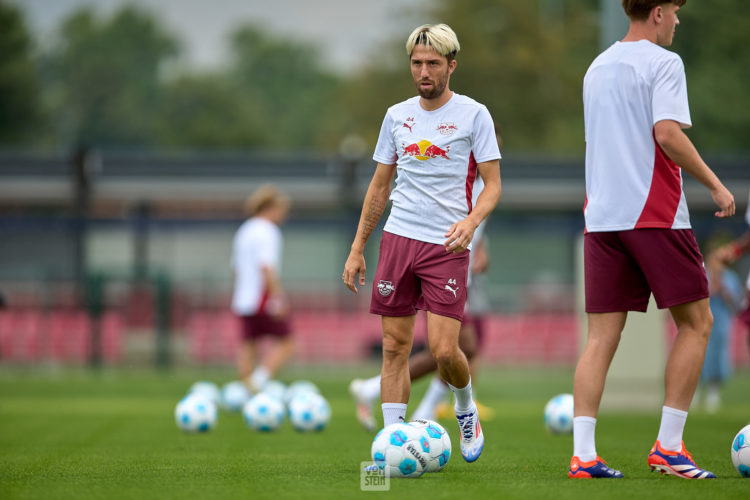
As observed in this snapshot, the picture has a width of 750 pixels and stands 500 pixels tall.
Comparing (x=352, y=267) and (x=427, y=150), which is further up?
(x=427, y=150)

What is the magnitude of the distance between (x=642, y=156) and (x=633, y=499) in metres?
1.82

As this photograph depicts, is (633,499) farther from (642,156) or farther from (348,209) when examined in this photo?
(348,209)

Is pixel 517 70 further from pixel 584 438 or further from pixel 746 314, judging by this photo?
pixel 584 438

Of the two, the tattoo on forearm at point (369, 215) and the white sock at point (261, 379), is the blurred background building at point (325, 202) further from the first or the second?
the tattoo on forearm at point (369, 215)

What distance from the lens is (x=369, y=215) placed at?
6.88 meters

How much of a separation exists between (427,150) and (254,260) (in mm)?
7682

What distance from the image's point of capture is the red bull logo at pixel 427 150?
21.7 ft

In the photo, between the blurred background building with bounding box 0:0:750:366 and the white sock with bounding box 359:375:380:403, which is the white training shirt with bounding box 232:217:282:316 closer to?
the blurred background building with bounding box 0:0:750:366

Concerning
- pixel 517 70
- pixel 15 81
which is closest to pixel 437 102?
pixel 517 70

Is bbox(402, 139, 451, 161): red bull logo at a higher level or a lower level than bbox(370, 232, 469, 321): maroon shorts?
higher

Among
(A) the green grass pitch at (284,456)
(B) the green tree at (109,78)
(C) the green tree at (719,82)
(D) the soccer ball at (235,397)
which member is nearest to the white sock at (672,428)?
(A) the green grass pitch at (284,456)

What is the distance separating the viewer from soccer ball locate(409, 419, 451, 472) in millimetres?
6230

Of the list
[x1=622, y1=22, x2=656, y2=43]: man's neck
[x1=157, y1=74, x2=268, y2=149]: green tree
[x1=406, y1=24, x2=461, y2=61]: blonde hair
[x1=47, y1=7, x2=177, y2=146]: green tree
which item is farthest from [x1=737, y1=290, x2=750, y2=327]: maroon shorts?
[x1=47, y1=7, x2=177, y2=146]: green tree

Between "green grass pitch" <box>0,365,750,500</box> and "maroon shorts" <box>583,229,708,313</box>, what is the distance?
0.94m
